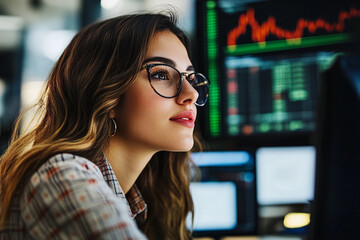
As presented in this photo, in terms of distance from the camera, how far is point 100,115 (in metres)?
1.04

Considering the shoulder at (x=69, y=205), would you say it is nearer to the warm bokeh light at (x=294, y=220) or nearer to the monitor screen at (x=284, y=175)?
the monitor screen at (x=284, y=175)

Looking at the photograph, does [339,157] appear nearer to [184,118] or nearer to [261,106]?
[184,118]

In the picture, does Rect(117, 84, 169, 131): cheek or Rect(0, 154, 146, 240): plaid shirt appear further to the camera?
Rect(117, 84, 169, 131): cheek

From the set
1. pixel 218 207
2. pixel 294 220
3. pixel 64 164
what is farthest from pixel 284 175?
pixel 64 164

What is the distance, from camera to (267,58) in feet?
5.81

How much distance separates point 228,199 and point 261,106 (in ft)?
1.42

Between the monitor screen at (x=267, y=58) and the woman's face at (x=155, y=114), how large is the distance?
0.71 m

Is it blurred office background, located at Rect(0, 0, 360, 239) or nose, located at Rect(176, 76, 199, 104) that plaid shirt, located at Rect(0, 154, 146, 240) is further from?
blurred office background, located at Rect(0, 0, 360, 239)

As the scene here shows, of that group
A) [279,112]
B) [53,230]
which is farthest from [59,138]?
[279,112]

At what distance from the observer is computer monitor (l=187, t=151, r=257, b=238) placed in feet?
6.17

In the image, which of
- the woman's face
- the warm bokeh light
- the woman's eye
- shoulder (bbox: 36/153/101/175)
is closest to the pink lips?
the woman's face

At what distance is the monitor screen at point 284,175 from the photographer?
1.87m

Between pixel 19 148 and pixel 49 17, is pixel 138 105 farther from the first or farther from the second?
A: pixel 49 17

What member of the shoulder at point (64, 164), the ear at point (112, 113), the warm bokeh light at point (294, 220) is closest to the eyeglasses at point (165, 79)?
the ear at point (112, 113)
